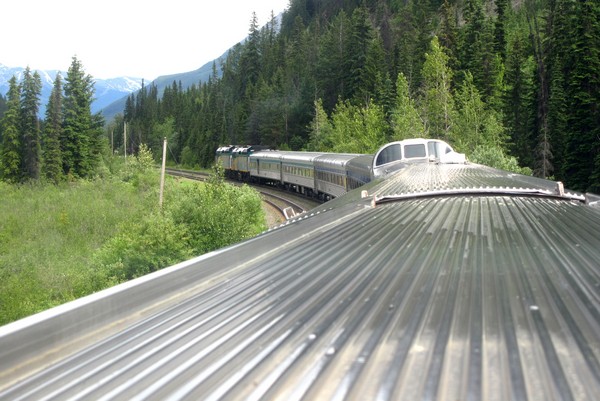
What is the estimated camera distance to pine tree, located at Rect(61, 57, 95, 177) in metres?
A: 63.1

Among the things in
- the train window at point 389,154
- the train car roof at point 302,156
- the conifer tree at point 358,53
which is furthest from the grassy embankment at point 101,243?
the conifer tree at point 358,53

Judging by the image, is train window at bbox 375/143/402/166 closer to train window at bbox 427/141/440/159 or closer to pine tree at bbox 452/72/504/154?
train window at bbox 427/141/440/159

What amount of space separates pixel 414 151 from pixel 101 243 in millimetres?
18609

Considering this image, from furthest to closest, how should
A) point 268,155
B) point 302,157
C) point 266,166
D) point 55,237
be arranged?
1. point 266,166
2. point 268,155
3. point 302,157
4. point 55,237

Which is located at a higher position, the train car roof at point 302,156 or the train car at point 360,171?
the train car roof at point 302,156

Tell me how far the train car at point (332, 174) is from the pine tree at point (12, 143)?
145 ft

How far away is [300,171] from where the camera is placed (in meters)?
35.5

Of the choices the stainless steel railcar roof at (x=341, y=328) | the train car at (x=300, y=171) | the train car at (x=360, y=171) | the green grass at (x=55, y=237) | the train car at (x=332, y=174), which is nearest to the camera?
the stainless steel railcar roof at (x=341, y=328)

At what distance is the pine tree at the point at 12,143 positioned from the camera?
205 ft

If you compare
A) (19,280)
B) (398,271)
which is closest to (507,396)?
(398,271)

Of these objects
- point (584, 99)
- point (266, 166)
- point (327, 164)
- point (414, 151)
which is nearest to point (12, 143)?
point (266, 166)

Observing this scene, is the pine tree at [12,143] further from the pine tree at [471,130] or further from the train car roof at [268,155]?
the pine tree at [471,130]

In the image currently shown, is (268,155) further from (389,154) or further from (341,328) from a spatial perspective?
(341,328)

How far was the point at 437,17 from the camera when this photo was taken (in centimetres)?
8344
